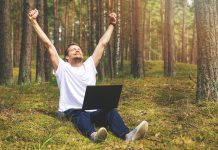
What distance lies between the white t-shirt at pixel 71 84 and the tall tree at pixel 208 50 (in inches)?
115

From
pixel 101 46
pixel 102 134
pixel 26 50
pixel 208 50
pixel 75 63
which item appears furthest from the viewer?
pixel 26 50

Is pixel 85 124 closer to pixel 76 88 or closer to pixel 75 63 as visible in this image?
pixel 76 88

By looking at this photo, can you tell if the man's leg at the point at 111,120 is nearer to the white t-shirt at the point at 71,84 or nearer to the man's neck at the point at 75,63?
the white t-shirt at the point at 71,84

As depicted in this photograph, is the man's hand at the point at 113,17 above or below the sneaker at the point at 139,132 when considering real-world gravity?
above

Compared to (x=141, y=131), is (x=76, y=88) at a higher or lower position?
higher

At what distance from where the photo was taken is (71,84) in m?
7.59

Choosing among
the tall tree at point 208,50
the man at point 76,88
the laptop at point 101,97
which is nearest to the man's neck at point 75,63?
the man at point 76,88

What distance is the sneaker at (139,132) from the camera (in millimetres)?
6617

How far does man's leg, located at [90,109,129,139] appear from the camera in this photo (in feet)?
23.0

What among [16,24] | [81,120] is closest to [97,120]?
[81,120]

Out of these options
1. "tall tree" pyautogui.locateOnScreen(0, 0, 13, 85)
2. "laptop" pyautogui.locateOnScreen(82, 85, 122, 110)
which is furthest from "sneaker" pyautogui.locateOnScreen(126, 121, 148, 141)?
"tall tree" pyautogui.locateOnScreen(0, 0, 13, 85)

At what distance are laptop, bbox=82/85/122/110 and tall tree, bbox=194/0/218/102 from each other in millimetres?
2733

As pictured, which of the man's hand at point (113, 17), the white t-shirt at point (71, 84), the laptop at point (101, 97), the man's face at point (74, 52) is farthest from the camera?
the man's hand at point (113, 17)

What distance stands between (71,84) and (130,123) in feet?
4.98
